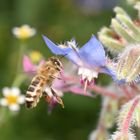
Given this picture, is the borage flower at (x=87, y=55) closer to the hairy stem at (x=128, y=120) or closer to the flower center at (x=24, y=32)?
the hairy stem at (x=128, y=120)

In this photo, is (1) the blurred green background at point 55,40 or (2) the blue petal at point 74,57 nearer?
(2) the blue petal at point 74,57

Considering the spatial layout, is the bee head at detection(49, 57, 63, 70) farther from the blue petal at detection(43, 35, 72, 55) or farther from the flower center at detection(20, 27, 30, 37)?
the flower center at detection(20, 27, 30, 37)

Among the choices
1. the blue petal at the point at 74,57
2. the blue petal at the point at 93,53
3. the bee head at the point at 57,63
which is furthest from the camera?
the bee head at the point at 57,63

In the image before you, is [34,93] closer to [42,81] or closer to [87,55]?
[42,81]

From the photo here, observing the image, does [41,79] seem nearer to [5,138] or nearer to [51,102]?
[51,102]

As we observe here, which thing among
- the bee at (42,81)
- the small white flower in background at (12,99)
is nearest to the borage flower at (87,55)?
the bee at (42,81)

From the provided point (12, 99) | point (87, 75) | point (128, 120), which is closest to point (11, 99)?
point (12, 99)

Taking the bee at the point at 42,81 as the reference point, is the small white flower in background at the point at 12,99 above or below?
above

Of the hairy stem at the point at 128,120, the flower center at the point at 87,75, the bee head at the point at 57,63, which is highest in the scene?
the bee head at the point at 57,63
